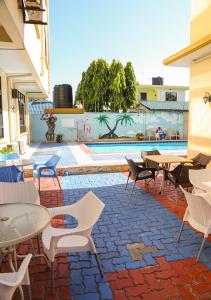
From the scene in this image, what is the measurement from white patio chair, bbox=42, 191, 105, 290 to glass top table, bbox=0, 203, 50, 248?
24 centimetres

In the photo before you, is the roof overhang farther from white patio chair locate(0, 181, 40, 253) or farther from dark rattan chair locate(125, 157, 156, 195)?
white patio chair locate(0, 181, 40, 253)

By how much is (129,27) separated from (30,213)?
652 inches

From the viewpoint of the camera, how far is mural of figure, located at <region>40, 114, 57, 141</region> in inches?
675

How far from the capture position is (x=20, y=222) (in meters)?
2.45

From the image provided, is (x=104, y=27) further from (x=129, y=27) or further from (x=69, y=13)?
(x=69, y=13)

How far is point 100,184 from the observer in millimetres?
6898

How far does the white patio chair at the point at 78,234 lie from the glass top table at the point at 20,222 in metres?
0.24

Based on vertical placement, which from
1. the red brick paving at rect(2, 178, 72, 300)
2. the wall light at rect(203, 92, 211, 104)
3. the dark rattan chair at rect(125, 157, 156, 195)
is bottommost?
the red brick paving at rect(2, 178, 72, 300)

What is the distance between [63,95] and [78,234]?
22545mm

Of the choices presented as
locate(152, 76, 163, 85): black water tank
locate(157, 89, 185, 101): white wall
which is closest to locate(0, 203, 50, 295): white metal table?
locate(157, 89, 185, 101): white wall

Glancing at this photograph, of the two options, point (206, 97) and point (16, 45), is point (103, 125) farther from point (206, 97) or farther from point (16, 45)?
point (16, 45)

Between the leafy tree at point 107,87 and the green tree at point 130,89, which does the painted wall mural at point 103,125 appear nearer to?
the leafy tree at point 107,87

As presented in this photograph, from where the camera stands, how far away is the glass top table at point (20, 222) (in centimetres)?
214

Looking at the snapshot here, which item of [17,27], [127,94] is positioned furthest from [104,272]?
[127,94]
